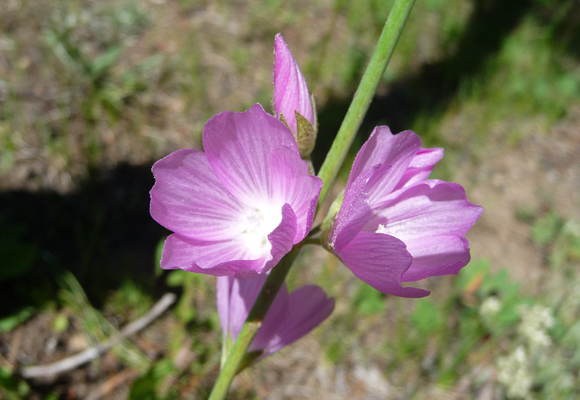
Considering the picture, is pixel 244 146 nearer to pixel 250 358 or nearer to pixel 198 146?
pixel 250 358

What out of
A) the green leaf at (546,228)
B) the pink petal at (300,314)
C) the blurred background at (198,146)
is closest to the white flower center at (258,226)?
the pink petal at (300,314)

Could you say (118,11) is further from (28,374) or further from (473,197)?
(473,197)

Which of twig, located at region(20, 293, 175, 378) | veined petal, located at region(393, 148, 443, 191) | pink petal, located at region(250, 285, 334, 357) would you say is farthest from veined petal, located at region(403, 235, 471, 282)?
twig, located at region(20, 293, 175, 378)

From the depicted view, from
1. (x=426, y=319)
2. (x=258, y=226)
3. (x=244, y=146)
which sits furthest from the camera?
(x=426, y=319)

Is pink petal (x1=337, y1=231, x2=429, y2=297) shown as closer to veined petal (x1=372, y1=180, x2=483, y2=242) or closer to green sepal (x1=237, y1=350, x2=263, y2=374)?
veined petal (x1=372, y1=180, x2=483, y2=242)

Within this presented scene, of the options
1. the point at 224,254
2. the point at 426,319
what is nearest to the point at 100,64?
the point at 426,319

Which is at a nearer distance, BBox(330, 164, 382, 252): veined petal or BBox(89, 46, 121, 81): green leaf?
BBox(330, 164, 382, 252): veined petal
